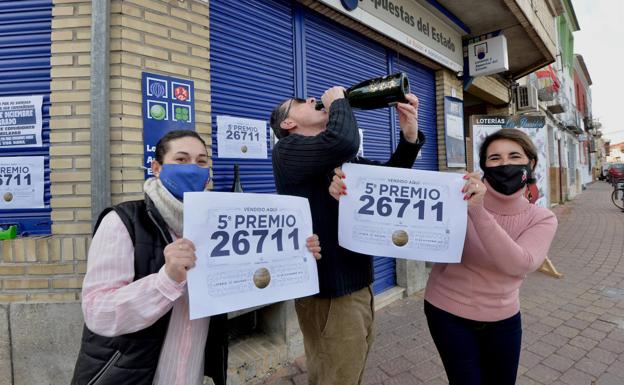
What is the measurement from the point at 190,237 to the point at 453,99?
6.24m

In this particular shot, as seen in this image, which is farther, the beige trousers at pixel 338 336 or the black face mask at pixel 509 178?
the black face mask at pixel 509 178

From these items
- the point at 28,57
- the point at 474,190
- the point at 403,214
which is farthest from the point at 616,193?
the point at 28,57

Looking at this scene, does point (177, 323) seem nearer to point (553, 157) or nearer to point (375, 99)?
point (375, 99)

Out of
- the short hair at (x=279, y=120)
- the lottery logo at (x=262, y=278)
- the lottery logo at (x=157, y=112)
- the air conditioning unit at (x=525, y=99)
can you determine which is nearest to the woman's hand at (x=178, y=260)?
the lottery logo at (x=262, y=278)

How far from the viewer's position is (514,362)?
1.60m

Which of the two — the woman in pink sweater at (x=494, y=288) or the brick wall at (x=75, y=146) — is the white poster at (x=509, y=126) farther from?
the brick wall at (x=75, y=146)

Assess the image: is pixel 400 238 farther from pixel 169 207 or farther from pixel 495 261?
pixel 169 207

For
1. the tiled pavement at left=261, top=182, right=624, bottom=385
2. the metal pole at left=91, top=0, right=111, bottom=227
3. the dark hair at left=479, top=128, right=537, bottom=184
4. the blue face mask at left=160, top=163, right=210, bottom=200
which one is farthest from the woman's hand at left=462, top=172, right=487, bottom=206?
the metal pole at left=91, top=0, right=111, bottom=227

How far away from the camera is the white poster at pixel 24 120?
235 centimetres

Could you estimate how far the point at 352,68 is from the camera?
4.42 m

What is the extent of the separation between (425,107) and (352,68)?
6.75 feet

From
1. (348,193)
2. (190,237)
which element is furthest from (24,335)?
(348,193)

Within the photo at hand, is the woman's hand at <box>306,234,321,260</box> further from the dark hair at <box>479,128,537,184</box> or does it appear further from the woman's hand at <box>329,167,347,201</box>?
the dark hair at <box>479,128,537,184</box>

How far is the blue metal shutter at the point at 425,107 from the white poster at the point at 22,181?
4838 mm
